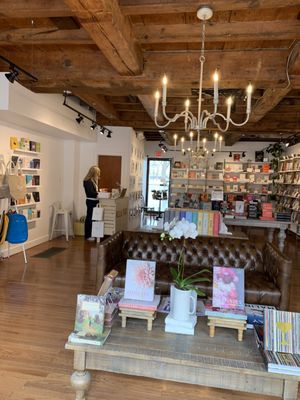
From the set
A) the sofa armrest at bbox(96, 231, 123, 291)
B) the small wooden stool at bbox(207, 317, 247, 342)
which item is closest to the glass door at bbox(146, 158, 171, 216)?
the sofa armrest at bbox(96, 231, 123, 291)

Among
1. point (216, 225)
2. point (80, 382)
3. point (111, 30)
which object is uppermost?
point (111, 30)

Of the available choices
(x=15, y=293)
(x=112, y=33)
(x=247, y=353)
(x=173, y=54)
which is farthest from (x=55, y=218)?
(x=247, y=353)

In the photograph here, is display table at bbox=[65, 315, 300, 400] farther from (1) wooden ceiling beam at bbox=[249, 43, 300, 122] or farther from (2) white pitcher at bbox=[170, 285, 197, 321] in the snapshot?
(1) wooden ceiling beam at bbox=[249, 43, 300, 122]

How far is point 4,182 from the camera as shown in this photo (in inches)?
213

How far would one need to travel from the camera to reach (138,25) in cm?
304

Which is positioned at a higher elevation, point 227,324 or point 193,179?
point 193,179

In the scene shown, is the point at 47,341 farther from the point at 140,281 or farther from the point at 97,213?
the point at 97,213

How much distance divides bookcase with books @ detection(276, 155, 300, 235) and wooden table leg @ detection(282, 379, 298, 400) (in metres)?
7.44

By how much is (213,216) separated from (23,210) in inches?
153

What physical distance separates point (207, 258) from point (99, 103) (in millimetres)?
3682

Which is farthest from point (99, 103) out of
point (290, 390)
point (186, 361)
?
point (290, 390)

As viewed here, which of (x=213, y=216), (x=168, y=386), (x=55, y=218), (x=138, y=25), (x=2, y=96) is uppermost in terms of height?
(x=138, y=25)

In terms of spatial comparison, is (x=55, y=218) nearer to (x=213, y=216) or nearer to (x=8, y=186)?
(x=8, y=186)

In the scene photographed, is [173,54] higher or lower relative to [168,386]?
higher
